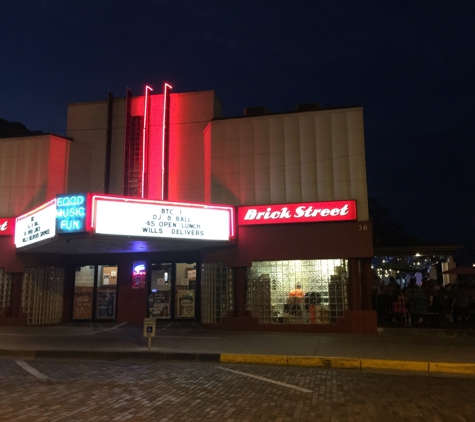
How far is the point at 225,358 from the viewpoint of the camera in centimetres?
1060

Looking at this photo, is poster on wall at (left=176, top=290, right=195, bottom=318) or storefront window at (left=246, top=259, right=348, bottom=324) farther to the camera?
poster on wall at (left=176, top=290, right=195, bottom=318)

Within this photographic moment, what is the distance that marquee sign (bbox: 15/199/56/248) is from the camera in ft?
44.0

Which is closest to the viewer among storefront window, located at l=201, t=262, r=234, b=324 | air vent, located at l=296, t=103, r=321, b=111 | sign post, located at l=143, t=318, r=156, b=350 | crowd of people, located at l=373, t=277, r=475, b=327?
sign post, located at l=143, t=318, r=156, b=350

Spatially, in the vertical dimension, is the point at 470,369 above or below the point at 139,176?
below

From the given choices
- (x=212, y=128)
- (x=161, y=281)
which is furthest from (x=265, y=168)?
(x=161, y=281)

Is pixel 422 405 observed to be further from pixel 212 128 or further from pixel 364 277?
pixel 212 128

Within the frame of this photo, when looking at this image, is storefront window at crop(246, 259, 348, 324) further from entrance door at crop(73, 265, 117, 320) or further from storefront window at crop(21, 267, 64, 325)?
storefront window at crop(21, 267, 64, 325)

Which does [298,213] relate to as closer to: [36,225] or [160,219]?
[160,219]

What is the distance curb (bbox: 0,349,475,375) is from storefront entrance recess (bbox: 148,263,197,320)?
222 inches

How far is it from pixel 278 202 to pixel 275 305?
3.38 m

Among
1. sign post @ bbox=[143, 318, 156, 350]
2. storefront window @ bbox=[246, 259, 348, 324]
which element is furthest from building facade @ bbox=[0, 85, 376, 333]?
sign post @ bbox=[143, 318, 156, 350]

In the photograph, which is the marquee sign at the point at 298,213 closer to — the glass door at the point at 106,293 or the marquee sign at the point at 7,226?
the glass door at the point at 106,293

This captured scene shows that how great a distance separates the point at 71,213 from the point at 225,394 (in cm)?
760

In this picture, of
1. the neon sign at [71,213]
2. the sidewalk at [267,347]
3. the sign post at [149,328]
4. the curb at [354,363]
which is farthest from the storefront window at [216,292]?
the neon sign at [71,213]
